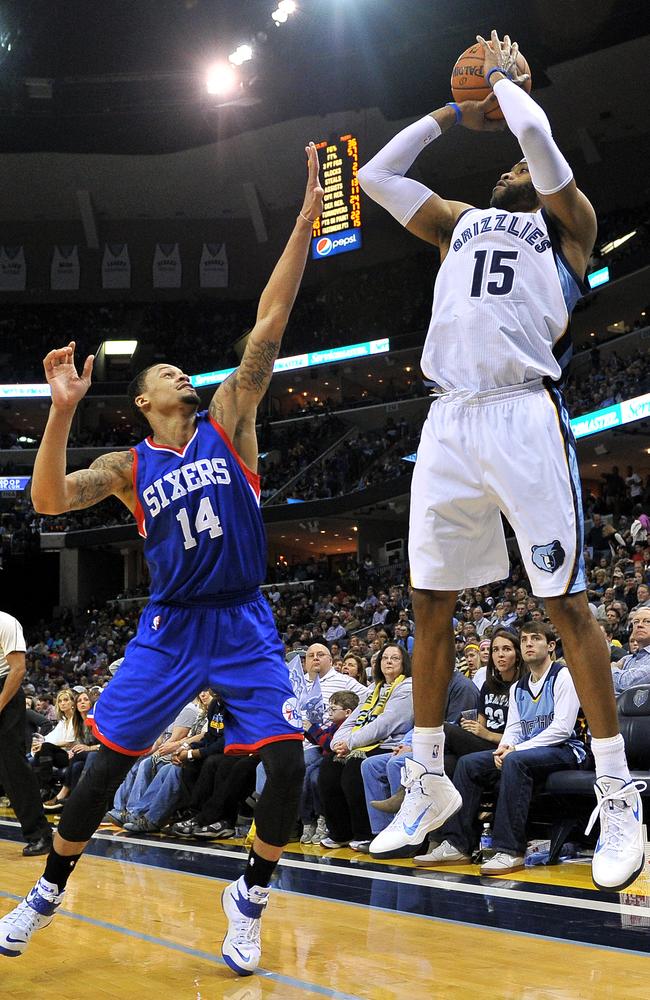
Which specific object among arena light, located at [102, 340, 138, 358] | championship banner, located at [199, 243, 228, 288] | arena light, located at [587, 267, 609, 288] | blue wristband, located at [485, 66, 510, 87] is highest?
championship banner, located at [199, 243, 228, 288]

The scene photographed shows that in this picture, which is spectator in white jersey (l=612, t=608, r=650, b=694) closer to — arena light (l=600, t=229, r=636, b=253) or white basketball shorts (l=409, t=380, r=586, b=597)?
white basketball shorts (l=409, t=380, r=586, b=597)

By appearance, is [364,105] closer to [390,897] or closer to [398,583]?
[398,583]

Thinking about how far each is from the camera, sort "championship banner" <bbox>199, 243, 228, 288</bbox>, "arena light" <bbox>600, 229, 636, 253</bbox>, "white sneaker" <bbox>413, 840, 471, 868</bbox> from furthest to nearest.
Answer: "championship banner" <bbox>199, 243, 228, 288</bbox> → "arena light" <bbox>600, 229, 636, 253</bbox> → "white sneaker" <bbox>413, 840, 471, 868</bbox>

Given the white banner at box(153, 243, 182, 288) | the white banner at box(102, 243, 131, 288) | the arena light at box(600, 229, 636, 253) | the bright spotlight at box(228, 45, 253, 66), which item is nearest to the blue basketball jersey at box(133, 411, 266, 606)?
the arena light at box(600, 229, 636, 253)

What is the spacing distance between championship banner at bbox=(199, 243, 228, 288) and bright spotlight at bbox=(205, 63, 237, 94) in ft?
22.4

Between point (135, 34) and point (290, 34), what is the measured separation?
4.83m

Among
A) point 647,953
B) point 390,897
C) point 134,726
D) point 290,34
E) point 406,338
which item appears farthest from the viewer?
point 406,338

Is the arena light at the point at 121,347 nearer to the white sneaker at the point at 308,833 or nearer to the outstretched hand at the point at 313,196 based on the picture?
the white sneaker at the point at 308,833

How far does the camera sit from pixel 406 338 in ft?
107

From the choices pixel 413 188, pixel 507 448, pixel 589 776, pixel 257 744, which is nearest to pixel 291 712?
pixel 257 744

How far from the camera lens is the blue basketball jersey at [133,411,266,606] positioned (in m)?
3.87

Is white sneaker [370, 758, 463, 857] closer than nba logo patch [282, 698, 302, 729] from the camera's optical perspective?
Yes

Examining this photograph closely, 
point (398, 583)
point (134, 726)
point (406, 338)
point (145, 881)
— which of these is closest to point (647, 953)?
point (134, 726)

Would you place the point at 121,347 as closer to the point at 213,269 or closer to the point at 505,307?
the point at 213,269
